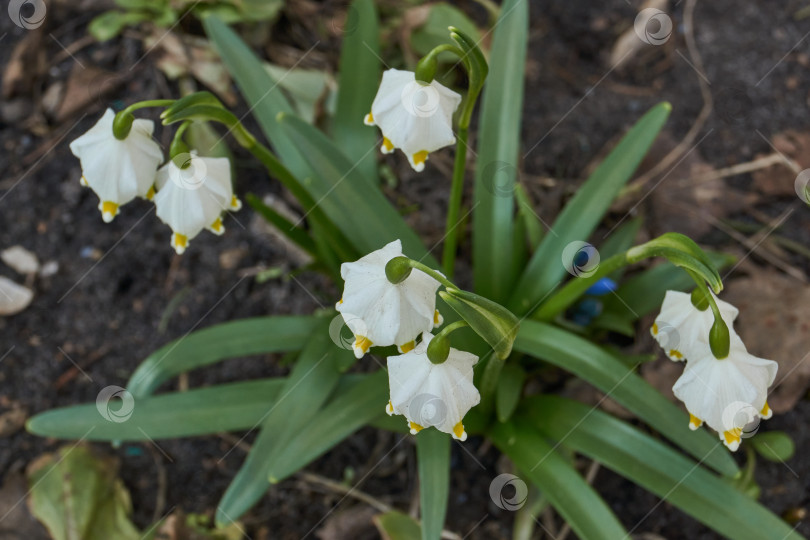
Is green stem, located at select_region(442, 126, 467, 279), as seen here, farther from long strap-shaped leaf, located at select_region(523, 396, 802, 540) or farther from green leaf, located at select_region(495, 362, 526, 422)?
long strap-shaped leaf, located at select_region(523, 396, 802, 540)

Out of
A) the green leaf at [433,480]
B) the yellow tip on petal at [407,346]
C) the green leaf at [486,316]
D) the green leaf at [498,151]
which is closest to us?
the green leaf at [486,316]

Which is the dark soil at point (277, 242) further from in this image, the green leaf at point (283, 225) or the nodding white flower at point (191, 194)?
the nodding white flower at point (191, 194)

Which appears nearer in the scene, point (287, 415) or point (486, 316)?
point (486, 316)

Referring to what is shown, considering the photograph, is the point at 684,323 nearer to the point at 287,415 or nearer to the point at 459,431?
the point at 459,431

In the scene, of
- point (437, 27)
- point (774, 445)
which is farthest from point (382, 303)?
point (437, 27)

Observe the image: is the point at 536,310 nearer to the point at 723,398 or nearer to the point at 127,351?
the point at 723,398

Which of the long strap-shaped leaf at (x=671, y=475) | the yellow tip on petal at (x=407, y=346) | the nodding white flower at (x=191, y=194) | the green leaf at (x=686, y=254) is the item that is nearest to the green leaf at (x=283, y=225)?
the nodding white flower at (x=191, y=194)
